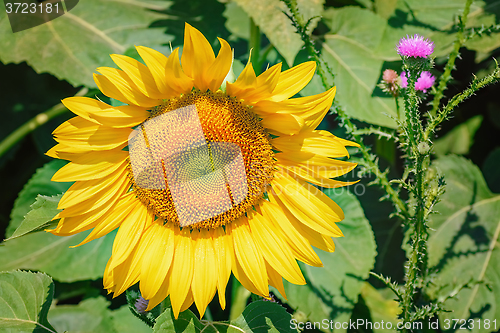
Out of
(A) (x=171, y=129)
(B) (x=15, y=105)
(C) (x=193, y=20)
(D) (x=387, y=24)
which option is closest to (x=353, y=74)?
(D) (x=387, y=24)

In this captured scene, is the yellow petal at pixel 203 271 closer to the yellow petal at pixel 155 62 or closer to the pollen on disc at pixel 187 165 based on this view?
the pollen on disc at pixel 187 165

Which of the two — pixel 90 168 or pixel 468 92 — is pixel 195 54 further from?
pixel 468 92

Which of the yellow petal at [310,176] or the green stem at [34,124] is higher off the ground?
the green stem at [34,124]

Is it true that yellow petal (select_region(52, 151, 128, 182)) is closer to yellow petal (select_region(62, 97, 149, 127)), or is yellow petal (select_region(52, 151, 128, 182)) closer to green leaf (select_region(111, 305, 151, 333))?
yellow petal (select_region(62, 97, 149, 127))

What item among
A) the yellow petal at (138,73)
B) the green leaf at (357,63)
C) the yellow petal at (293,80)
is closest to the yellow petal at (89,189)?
the yellow petal at (138,73)

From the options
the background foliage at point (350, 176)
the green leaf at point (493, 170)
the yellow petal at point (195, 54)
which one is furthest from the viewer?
the green leaf at point (493, 170)

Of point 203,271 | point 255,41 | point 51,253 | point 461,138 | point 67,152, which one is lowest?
point 51,253

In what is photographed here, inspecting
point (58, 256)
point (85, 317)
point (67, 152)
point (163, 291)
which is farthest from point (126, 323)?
point (67, 152)
